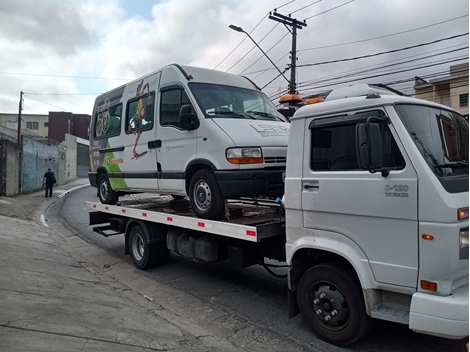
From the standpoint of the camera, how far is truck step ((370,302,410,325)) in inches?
138

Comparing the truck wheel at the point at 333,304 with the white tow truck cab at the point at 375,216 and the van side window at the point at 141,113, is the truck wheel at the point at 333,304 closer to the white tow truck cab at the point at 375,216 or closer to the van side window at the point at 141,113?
the white tow truck cab at the point at 375,216

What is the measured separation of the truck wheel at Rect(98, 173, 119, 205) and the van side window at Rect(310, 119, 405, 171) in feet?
18.4

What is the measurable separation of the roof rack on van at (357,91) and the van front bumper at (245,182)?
1414 millimetres

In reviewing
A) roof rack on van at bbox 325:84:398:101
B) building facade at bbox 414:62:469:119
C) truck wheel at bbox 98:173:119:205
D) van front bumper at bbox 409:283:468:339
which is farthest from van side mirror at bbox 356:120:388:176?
building facade at bbox 414:62:469:119

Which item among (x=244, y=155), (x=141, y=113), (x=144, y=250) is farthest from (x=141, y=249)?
(x=244, y=155)

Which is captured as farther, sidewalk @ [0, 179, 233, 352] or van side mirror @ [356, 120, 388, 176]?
sidewalk @ [0, 179, 233, 352]

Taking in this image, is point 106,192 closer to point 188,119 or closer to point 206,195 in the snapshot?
point 188,119

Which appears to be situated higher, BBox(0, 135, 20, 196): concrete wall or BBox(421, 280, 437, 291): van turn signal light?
BBox(0, 135, 20, 196): concrete wall

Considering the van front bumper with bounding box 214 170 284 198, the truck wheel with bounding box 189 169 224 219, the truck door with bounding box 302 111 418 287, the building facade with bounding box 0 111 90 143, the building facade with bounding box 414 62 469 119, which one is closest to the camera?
the truck door with bounding box 302 111 418 287

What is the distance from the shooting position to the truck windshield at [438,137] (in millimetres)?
3523

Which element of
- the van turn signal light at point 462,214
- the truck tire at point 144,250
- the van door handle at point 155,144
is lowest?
the truck tire at point 144,250

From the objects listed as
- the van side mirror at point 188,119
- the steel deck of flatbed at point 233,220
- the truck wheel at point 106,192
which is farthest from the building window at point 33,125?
the van side mirror at point 188,119

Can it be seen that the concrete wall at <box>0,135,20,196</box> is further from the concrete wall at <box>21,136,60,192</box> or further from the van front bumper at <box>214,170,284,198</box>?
the van front bumper at <box>214,170,284,198</box>

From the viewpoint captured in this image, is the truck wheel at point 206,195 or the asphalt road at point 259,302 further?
the truck wheel at point 206,195
